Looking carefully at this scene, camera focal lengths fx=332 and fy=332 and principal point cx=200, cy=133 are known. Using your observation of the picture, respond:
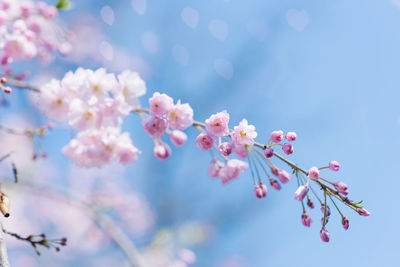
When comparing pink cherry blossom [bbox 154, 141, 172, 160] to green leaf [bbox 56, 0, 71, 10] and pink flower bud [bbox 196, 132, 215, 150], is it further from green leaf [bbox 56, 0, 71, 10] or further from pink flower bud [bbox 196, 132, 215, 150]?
green leaf [bbox 56, 0, 71, 10]

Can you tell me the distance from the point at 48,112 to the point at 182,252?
306cm

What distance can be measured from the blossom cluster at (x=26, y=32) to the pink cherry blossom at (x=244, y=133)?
1425 mm

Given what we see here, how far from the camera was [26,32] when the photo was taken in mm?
2125

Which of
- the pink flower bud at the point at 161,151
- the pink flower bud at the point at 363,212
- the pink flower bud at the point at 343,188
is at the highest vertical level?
the pink flower bud at the point at 161,151

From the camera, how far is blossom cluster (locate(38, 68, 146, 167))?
172cm

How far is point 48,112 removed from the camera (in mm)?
1840

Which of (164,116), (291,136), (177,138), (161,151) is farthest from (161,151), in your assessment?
(291,136)

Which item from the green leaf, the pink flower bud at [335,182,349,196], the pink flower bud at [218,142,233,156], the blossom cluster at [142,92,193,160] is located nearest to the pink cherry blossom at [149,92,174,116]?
the blossom cluster at [142,92,193,160]

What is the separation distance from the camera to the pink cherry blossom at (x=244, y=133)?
158 centimetres

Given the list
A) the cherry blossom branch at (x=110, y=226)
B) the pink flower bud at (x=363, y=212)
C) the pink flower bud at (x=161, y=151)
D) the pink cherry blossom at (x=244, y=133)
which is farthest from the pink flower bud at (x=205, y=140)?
the cherry blossom branch at (x=110, y=226)

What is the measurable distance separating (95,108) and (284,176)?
1017 millimetres

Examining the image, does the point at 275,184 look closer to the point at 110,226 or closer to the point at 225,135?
the point at 225,135

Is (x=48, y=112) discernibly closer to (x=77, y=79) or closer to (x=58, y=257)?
(x=77, y=79)

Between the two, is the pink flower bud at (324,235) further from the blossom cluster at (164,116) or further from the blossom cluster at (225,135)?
the blossom cluster at (164,116)
